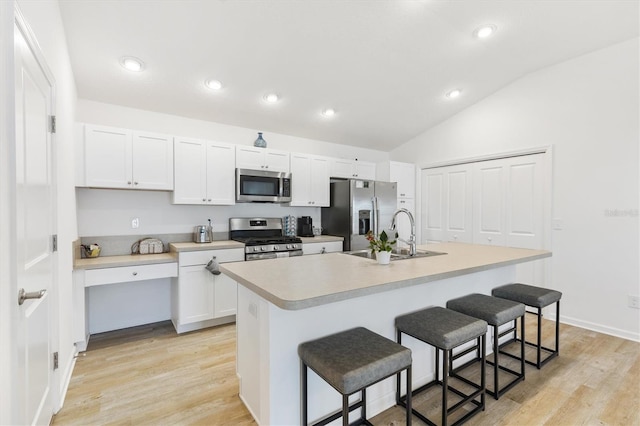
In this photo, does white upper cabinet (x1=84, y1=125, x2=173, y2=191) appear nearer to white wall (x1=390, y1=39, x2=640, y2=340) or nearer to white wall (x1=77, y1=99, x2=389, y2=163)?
white wall (x1=77, y1=99, x2=389, y2=163)

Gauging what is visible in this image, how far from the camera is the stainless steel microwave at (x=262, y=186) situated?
3629 millimetres

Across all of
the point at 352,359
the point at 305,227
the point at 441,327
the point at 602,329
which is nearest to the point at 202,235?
the point at 305,227

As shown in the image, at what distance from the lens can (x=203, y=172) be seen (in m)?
3.41

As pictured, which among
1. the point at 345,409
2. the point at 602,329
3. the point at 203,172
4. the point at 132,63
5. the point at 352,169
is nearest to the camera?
the point at 345,409

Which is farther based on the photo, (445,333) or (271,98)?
(271,98)

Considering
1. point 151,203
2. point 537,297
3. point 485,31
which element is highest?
point 485,31

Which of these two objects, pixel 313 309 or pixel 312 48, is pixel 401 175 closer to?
pixel 312 48

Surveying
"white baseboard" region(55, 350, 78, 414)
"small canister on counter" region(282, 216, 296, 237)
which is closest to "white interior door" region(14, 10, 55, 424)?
"white baseboard" region(55, 350, 78, 414)

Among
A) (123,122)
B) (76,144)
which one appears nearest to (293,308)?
(76,144)

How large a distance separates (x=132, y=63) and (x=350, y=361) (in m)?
3.04

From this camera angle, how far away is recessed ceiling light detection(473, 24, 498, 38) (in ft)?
9.39

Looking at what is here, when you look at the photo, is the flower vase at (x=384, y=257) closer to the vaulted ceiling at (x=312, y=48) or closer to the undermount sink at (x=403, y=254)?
the undermount sink at (x=403, y=254)

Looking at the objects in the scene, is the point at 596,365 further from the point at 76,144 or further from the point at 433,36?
the point at 76,144

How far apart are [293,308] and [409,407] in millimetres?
819
